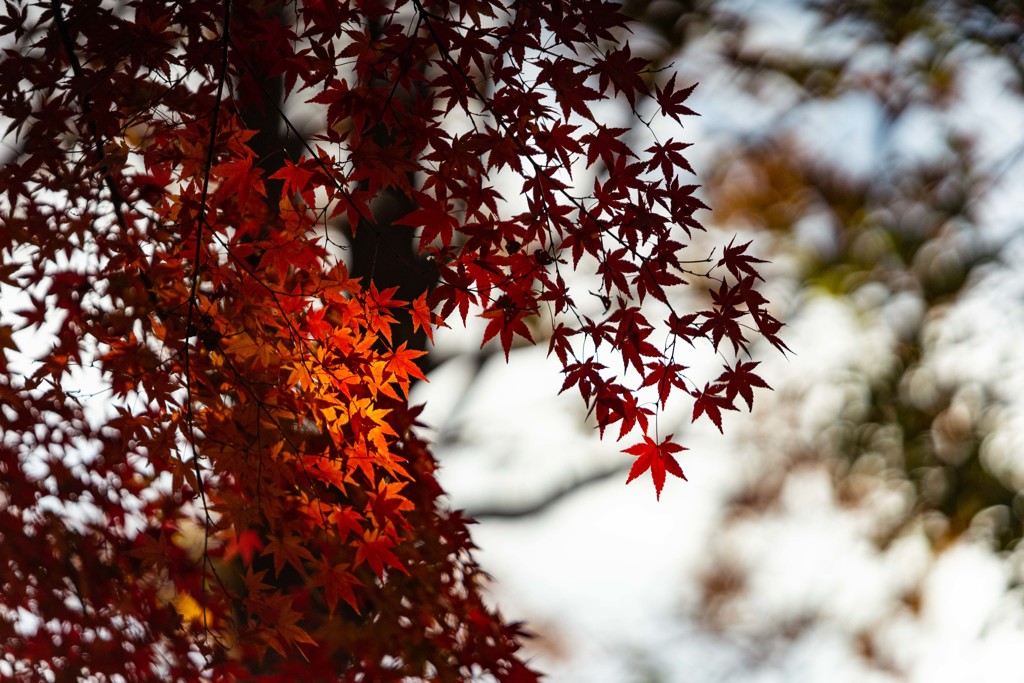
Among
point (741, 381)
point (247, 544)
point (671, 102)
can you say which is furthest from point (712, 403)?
point (247, 544)

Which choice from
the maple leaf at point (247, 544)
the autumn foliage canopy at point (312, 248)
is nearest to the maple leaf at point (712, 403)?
the autumn foliage canopy at point (312, 248)

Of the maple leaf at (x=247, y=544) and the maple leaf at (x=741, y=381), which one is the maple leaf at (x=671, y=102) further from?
the maple leaf at (x=247, y=544)

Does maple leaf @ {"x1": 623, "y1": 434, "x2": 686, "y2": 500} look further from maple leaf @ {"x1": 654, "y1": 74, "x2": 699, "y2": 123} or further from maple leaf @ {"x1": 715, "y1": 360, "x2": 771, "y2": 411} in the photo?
maple leaf @ {"x1": 654, "y1": 74, "x2": 699, "y2": 123}

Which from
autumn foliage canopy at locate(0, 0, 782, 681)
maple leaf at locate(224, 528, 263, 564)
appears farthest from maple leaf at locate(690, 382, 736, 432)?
maple leaf at locate(224, 528, 263, 564)

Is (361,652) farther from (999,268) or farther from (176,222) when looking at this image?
(999,268)

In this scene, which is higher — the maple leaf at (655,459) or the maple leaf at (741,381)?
the maple leaf at (741,381)

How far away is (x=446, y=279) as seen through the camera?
1.64 metres

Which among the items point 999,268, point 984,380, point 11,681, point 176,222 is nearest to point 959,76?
point 999,268

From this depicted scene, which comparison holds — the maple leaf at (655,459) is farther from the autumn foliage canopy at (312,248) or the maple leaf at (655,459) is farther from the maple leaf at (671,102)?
the maple leaf at (671,102)

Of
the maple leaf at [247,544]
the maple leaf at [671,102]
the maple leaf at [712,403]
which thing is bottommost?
the maple leaf at [712,403]

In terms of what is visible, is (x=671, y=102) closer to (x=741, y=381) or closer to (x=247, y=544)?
(x=741, y=381)

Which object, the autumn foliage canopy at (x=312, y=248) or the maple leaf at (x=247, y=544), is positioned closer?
the autumn foliage canopy at (x=312, y=248)

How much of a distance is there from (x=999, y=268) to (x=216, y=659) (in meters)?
5.55

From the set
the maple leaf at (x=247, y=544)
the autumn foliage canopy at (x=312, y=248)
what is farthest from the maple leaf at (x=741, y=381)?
the maple leaf at (x=247, y=544)
